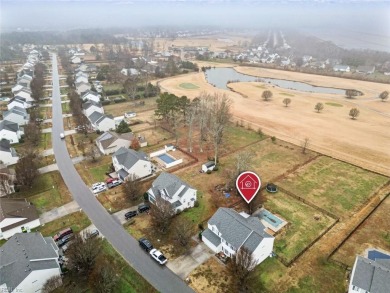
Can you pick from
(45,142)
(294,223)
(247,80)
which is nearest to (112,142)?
(45,142)

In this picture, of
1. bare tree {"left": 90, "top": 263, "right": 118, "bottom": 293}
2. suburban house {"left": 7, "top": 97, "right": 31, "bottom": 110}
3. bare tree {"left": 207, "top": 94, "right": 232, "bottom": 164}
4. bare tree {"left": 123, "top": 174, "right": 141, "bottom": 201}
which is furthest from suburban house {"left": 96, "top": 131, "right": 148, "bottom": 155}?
suburban house {"left": 7, "top": 97, "right": 31, "bottom": 110}

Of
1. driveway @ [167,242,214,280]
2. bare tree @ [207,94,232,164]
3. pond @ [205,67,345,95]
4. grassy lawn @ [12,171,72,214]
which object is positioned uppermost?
bare tree @ [207,94,232,164]

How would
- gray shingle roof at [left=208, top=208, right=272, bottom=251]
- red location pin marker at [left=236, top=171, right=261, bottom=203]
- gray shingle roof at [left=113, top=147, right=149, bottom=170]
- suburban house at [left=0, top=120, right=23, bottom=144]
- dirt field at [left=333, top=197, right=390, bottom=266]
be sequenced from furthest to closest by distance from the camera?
suburban house at [left=0, top=120, right=23, bottom=144] < gray shingle roof at [left=113, top=147, right=149, bottom=170] < red location pin marker at [left=236, top=171, right=261, bottom=203] < dirt field at [left=333, top=197, right=390, bottom=266] < gray shingle roof at [left=208, top=208, right=272, bottom=251]

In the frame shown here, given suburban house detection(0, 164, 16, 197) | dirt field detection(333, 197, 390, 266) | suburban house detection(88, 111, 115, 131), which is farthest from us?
suburban house detection(88, 111, 115, 131)

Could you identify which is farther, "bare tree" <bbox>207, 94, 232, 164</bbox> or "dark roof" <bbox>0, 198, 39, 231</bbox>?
"bare tree" <bbox>207, 94, 232, 164</bbox>

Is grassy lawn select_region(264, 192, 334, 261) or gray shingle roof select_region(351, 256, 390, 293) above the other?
gray shingle roof select_region(351, 256, 390, 293)

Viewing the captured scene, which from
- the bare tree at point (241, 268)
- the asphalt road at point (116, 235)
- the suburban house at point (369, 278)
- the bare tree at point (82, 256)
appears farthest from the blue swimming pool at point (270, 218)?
the bare tree at point (82, 256)

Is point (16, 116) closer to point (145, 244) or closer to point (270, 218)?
point (145, 244)

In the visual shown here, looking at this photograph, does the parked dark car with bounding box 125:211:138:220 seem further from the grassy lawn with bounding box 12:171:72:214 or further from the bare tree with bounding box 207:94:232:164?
the bare tree with bounding box 207:94:232:164

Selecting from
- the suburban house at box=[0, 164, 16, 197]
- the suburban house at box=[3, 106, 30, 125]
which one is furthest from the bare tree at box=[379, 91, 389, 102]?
the suburban house at box=[3, 106, 30, 125]
